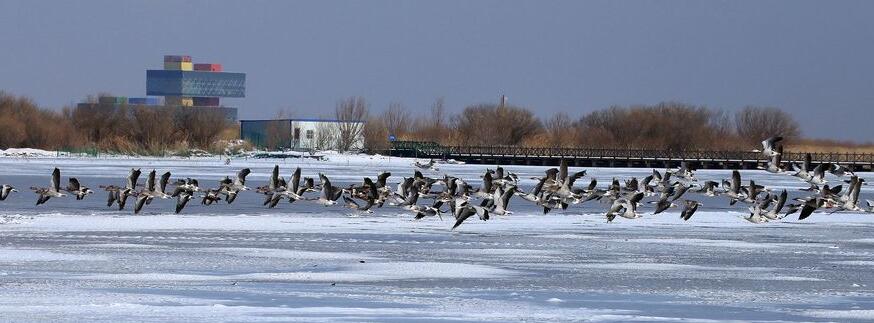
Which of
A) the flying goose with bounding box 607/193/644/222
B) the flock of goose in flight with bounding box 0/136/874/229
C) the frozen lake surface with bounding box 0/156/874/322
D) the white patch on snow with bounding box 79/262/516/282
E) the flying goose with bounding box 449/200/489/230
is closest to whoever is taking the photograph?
the frozen lake surface with bounding box 0/156/874/322

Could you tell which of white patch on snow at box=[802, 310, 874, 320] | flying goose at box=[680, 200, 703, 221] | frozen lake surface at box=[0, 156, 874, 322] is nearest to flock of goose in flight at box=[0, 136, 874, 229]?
flying goose at box=[680, 200, 703, 221]

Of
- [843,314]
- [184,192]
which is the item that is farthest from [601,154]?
[843,314]

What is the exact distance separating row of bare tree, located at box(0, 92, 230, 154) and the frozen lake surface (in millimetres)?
67625

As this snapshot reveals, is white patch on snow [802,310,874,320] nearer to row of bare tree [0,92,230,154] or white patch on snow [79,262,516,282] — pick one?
white patch on snow [79,262,516,282]

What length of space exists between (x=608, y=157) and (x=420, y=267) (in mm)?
74397

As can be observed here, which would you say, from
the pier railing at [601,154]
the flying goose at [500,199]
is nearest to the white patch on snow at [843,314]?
the flying goose at [500,199]

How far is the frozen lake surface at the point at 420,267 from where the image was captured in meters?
14.8

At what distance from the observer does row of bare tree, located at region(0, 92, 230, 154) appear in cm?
9706

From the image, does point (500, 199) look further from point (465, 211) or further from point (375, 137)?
point (375, 137)

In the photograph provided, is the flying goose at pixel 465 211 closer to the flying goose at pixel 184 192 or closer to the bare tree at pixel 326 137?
the flying goose at pixel 184 192

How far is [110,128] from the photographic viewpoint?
361 ft

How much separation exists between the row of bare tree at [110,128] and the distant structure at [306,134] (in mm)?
3531

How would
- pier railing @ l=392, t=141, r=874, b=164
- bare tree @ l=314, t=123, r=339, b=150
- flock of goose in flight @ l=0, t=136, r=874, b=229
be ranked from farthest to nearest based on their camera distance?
bare tree @ l=314, t=123, r=339, b=150, pier railing @ l=392, t=141, r=874, b=164, flock of goose in flight @ l=0, t=136, r=874, b=229

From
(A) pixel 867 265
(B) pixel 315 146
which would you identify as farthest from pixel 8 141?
(A) pixel 867 265
